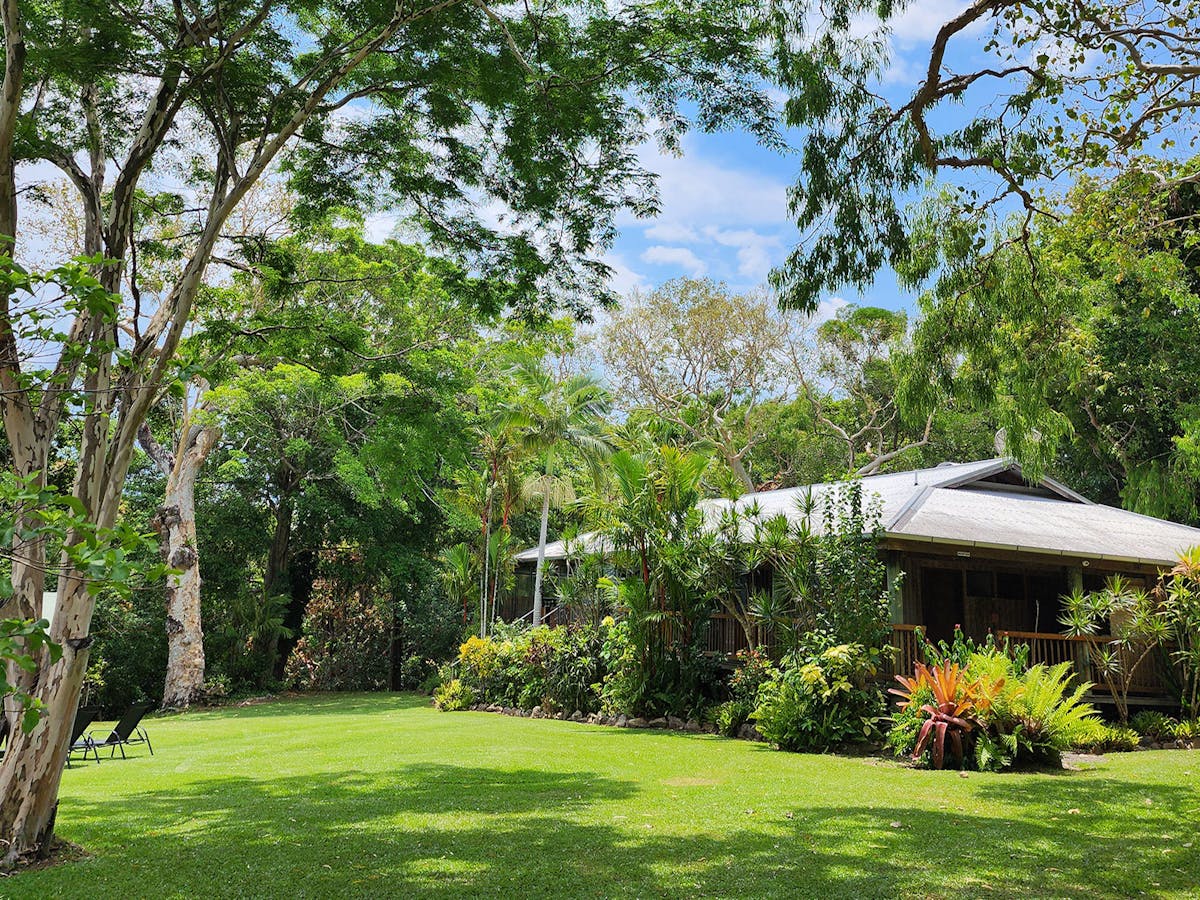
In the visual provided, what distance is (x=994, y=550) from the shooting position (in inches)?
552

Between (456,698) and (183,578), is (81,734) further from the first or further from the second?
(183,578)

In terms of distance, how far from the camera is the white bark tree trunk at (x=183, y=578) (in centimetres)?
2225

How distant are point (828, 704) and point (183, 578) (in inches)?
684

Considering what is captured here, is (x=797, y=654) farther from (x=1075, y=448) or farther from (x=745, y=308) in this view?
(x=745, y=308)

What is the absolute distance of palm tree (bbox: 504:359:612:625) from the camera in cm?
2214

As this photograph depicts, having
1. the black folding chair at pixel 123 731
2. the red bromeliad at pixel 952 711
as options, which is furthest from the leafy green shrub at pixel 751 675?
the black folding chair at pixel 123 731

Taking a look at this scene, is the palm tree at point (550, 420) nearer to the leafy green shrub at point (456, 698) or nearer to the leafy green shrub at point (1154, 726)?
the leafy green shrub at point (456, 698)

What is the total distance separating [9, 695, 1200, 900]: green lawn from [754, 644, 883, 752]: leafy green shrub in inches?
20.3

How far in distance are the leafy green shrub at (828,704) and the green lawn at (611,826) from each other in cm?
52

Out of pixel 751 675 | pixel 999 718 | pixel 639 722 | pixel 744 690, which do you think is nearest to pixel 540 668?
pixel 639 722

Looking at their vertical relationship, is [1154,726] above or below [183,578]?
below

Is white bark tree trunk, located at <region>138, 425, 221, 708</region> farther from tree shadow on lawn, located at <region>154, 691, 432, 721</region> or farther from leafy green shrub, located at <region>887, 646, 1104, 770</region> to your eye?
leafy green shrub, located at <region>887, 646, 1104, 770</region>

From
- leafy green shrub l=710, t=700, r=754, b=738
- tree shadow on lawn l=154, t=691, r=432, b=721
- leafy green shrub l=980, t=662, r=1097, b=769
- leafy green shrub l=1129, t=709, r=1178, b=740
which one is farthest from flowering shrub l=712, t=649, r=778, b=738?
tree shadow on lawn l=154, t=691, r=432, b=721

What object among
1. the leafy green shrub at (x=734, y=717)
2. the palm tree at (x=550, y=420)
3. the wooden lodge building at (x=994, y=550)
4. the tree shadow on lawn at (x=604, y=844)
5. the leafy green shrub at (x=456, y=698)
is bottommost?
the leafy green shrub at (x=456, y=698)
